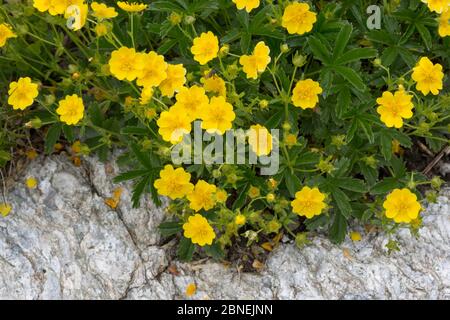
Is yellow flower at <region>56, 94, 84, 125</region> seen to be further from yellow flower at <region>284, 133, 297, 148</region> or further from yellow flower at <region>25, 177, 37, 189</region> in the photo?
yellow flower at <region>284, 133, 297, 148</region>

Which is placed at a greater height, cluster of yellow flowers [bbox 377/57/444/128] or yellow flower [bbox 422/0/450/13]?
yellow flower [bbox 422/0/450/13]

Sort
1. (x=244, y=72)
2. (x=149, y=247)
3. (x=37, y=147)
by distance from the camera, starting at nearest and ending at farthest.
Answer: (x=244, y=72) < (x=149, y=247) < (x=37, y=147)

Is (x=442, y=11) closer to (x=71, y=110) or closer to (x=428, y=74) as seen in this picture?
(x=428, y=74)

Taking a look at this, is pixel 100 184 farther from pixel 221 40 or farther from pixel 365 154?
pixel 365 154

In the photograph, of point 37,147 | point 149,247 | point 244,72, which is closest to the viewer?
point 244,72

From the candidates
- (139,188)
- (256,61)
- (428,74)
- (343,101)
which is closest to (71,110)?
(139,188)

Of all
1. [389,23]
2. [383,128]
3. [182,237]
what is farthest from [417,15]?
[182,237]

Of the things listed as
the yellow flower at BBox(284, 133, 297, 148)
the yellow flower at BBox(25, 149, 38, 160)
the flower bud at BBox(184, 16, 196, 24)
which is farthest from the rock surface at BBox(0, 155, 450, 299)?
the flower bud at BBox(184, 16, 196, 24)
